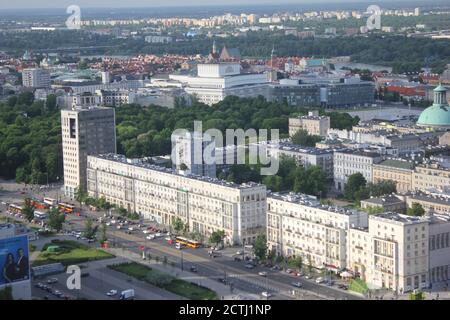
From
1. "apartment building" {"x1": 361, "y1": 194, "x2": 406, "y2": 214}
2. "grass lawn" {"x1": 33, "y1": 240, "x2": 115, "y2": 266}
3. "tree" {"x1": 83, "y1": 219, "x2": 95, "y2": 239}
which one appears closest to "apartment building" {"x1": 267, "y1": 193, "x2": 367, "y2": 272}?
"apartment building" {"x1": 361, "y1": 194, "x2": 406, "y2": 214}

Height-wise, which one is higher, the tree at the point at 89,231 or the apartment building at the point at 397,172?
the apartment building at the point at 397,172

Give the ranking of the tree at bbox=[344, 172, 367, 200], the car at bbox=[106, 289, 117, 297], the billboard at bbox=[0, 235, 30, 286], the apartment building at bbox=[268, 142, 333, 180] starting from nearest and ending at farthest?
the billboard at bbox=[0, 235, 30, 286] < the car at bbox=[106, 289, 117, 297] < the tree at bbox=[344, 172, 367, 200] < the apartment building at bbox=[268, 142, 333, 180]

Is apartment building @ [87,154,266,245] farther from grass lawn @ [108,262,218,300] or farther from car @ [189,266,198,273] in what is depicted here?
Answer: grass lawn @ [108,262,218,300]

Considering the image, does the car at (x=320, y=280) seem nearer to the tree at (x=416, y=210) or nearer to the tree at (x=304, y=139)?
the tree at (x=416, y=210)

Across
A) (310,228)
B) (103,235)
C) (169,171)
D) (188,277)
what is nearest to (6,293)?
Result: (188,277)

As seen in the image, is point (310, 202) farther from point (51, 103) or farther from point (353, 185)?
point (51, 103)

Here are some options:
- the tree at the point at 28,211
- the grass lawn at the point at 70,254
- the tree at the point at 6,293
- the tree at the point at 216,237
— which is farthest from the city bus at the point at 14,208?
the tree at the point at 6,293
